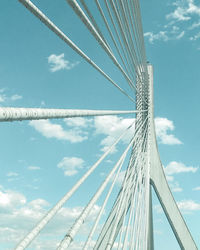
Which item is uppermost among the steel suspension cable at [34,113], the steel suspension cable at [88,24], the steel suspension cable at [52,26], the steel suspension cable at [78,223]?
the steel suspension cable at [88,24]

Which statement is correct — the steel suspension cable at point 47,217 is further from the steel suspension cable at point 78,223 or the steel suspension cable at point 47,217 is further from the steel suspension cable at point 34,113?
the steel suspension cable at point 34,113

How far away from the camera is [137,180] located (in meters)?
6.06

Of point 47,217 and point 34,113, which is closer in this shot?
point 34,113

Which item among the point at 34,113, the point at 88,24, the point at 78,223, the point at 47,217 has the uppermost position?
the point at 88,24

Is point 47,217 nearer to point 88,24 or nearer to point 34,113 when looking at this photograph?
point 34,113

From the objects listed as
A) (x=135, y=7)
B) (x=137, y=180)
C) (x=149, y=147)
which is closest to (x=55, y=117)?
(x=135, y=7)

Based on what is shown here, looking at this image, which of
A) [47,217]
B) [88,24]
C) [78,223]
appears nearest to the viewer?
[47,217]

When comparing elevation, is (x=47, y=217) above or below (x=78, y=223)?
above

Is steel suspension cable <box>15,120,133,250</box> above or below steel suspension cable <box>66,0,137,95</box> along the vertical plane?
below

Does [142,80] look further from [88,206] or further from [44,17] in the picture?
[44,17]

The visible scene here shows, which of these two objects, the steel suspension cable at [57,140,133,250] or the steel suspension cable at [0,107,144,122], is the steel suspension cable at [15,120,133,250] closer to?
the steel suspension cable at [57,140,133,250]

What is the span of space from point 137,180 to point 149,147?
1.90m

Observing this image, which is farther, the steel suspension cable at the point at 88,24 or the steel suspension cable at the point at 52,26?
the steel suspension cable at the point at 88,24

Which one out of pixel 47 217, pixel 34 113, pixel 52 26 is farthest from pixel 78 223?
pixel 52 26
